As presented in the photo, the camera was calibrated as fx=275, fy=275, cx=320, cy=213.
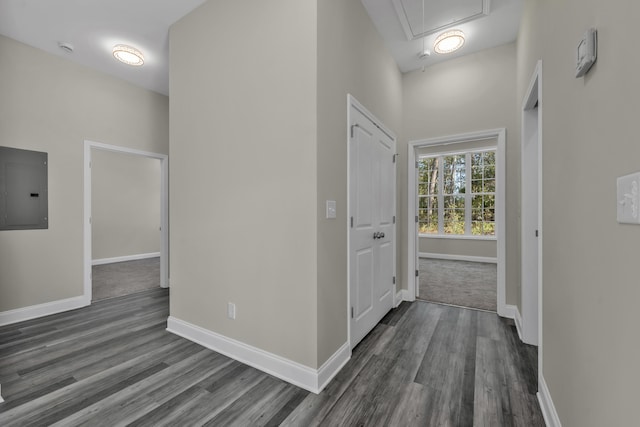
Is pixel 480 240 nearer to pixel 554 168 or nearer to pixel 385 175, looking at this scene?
pixel 385 175

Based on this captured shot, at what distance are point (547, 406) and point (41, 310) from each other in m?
4.75

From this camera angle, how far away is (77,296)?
135 inches

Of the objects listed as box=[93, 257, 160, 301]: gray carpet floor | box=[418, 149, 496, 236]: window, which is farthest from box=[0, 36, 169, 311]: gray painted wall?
box=[418, 149, 496, 236]: window

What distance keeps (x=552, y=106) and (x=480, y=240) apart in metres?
5.79

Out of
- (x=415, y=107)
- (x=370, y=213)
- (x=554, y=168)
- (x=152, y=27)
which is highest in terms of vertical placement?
(x=152, y=27)

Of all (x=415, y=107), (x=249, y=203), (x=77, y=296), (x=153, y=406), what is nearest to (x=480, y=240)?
(x=415, y=107)

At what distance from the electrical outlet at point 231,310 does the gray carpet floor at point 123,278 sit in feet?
8.76

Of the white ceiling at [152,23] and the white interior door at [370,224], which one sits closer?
the white interior door at [370,224]

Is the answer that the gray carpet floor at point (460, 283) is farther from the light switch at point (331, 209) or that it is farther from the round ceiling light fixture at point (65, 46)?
the round ceiling light fixture at point (65, 46)

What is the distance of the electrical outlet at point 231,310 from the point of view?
2.26 meters

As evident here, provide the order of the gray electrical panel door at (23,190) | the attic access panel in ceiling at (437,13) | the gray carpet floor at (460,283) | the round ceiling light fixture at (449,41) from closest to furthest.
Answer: the attic access panel in ceiling at (437,13), the round ceiling light fixture at (449,41), the gray electrical panel door at (23,190), the gray carpet floor at (460,283)

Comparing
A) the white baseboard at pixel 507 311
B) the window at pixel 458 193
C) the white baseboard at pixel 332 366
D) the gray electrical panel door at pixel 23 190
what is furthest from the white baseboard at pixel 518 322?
the gray electrical panel door at pixel 23 190

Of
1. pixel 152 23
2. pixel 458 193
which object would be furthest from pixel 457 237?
pixel 152 23

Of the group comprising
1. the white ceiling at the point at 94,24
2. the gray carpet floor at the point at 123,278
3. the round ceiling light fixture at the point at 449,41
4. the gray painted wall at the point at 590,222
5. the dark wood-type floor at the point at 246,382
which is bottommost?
the dark wood-type floor at the point at 246,382
